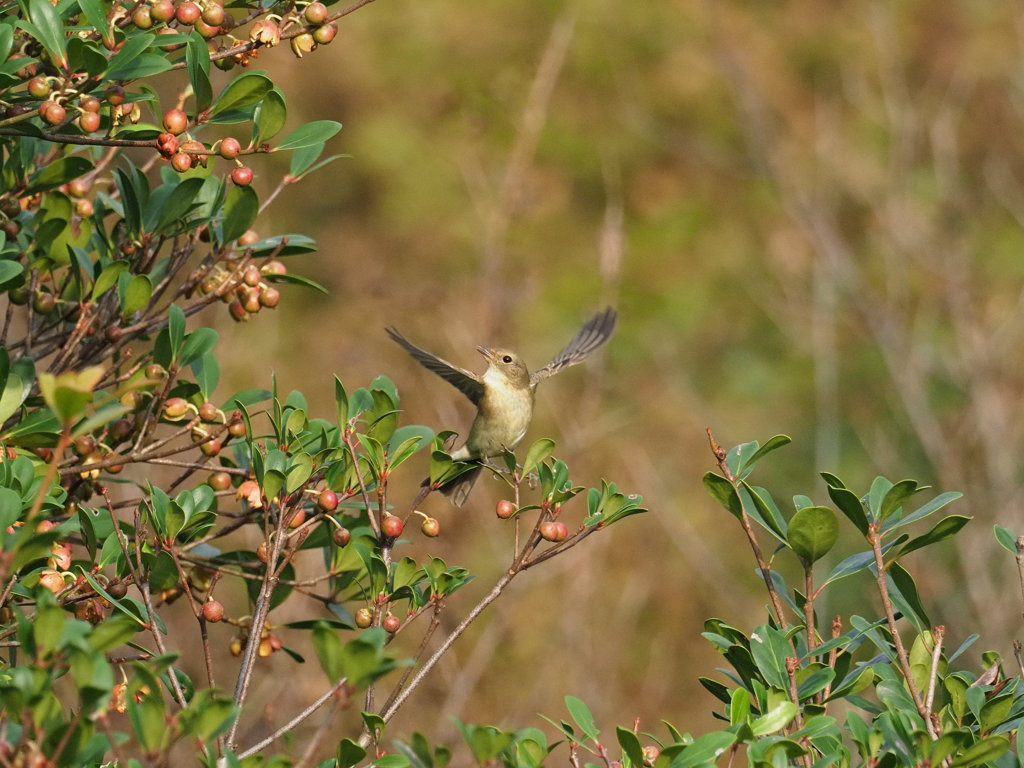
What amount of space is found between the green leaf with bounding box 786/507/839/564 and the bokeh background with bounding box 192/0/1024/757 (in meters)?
3.36

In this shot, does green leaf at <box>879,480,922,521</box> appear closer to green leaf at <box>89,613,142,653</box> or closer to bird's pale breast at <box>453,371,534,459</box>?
green leaf at <box>89,613,142,653</box>

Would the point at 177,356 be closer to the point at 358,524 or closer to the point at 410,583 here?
the point at 358,524

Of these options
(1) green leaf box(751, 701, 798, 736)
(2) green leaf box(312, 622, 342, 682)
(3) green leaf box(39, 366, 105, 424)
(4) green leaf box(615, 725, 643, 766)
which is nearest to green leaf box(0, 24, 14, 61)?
(3) green leaf box(39, 366, 105, 424)

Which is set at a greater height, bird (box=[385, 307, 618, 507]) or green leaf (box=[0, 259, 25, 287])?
green leaf (box=[0, 259, 25, 287])

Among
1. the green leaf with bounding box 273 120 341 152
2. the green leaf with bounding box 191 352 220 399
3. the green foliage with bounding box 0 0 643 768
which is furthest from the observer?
the green leaf with bounding box 191 352 220 399

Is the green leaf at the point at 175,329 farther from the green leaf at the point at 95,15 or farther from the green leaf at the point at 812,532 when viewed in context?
the green leaf at the point at 812,532

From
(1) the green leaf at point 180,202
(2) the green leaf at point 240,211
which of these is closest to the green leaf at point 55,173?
(1) the green leaf at point 180,202

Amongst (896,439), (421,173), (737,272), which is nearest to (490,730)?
(896,439)

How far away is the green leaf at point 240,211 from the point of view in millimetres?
2727

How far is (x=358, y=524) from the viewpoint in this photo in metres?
2.58

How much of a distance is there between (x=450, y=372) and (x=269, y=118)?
166cm

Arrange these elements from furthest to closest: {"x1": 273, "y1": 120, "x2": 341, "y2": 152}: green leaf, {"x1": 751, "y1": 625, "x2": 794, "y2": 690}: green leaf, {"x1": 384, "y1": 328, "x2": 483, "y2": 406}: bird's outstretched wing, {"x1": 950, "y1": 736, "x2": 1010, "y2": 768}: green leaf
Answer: {"x1": 384, "y1": 328, "x2": 483, "y2": 406}: bird's outstretched wing, {"x1": 273, "y1": 120, "x2": 341, "y2": 152}: green leaf, {"x1": 751, "y1": 625, "x2": 794, "y2": 690}: green leaf, {"x1": 950, "y1": 736, "x2": 1010, "y2": 768}: green leaf

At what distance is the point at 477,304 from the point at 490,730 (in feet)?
17.4

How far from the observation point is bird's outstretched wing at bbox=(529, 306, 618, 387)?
4.48m
